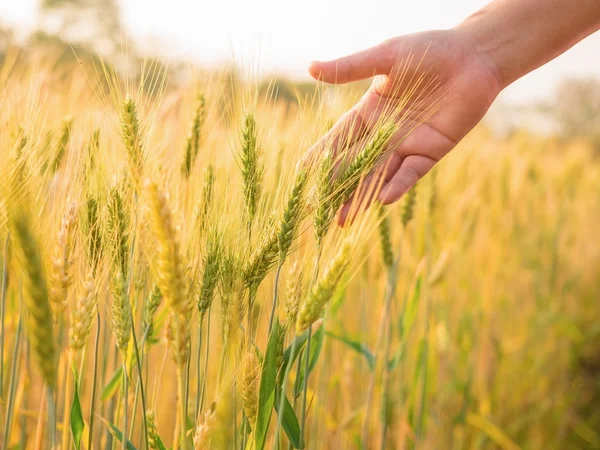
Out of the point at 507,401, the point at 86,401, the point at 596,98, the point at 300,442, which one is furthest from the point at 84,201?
the point at 596,98

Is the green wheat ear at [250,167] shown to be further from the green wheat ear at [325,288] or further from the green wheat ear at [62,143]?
the green wheat ear at [62,143]

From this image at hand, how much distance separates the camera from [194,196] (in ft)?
3.34

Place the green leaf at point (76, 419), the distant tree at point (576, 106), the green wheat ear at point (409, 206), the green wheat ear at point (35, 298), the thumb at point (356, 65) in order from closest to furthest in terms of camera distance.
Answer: the green wheat ear at point (35, 298)
the green leaf at point (76, 419)
the thumb at point (356, 65)
the green wheat ear at point (409, 206)
the distant tree at point (576, 106)

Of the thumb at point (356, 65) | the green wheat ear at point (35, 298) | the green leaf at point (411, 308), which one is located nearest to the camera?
the green wheat ear at point (35, 298)

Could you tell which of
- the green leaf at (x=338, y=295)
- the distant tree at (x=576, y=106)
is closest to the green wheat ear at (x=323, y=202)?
the green leaf at (x=338, y=295)

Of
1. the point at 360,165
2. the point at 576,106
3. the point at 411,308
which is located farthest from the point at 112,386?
the point at 576,106

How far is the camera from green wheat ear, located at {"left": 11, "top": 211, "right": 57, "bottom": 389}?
0.62 meters

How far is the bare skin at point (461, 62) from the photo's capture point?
4.42 feet

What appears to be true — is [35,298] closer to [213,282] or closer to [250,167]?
[213,282]

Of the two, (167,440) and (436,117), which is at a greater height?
(436,117)

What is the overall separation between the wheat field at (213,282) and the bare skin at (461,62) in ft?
0.34

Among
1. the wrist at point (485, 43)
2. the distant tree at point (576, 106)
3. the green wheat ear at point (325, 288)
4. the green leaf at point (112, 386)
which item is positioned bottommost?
the green leaf at point (112, 386)

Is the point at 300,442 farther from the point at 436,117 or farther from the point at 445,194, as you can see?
the point at 445,194

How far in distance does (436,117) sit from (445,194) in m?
0.97
